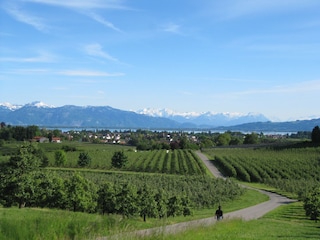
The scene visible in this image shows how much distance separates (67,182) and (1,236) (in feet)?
95.5

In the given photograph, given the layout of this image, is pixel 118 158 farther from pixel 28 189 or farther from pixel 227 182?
pixel 28 189

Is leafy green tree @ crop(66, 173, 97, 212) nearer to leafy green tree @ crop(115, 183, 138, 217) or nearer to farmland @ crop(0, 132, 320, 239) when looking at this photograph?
farmland @ crop(0, 132, 320, 239)

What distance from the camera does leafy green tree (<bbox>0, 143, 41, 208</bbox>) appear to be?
32781mm

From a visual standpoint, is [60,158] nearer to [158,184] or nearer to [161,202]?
[158,184]

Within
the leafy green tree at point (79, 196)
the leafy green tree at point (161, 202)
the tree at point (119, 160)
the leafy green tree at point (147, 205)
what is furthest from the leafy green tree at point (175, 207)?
the tree at point (119, 160)

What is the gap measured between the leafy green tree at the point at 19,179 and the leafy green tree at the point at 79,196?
2937 mm

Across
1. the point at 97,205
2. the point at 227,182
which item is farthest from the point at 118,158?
the point at 97,205

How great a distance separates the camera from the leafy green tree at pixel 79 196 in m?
32.5

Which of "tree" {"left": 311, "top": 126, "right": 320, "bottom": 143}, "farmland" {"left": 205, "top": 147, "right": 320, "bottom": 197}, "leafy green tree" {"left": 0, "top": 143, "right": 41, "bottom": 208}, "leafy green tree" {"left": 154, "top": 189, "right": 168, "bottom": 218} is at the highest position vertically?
"tree" {"left": 311, "top": 126, "right": 320, "bottom": 143}

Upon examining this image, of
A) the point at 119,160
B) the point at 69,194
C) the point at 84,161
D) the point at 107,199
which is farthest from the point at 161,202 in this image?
the point at 84,161

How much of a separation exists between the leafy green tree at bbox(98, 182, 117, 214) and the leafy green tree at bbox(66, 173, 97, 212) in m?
0.59

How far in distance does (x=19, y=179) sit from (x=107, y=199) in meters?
7.38

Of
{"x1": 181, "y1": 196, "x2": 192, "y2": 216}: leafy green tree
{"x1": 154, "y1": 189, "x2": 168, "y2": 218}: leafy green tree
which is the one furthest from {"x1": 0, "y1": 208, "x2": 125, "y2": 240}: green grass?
{"x1": 181, "y1": 196, "x2": 192, "y2": 216}: leafy green tree

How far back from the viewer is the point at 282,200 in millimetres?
52938
